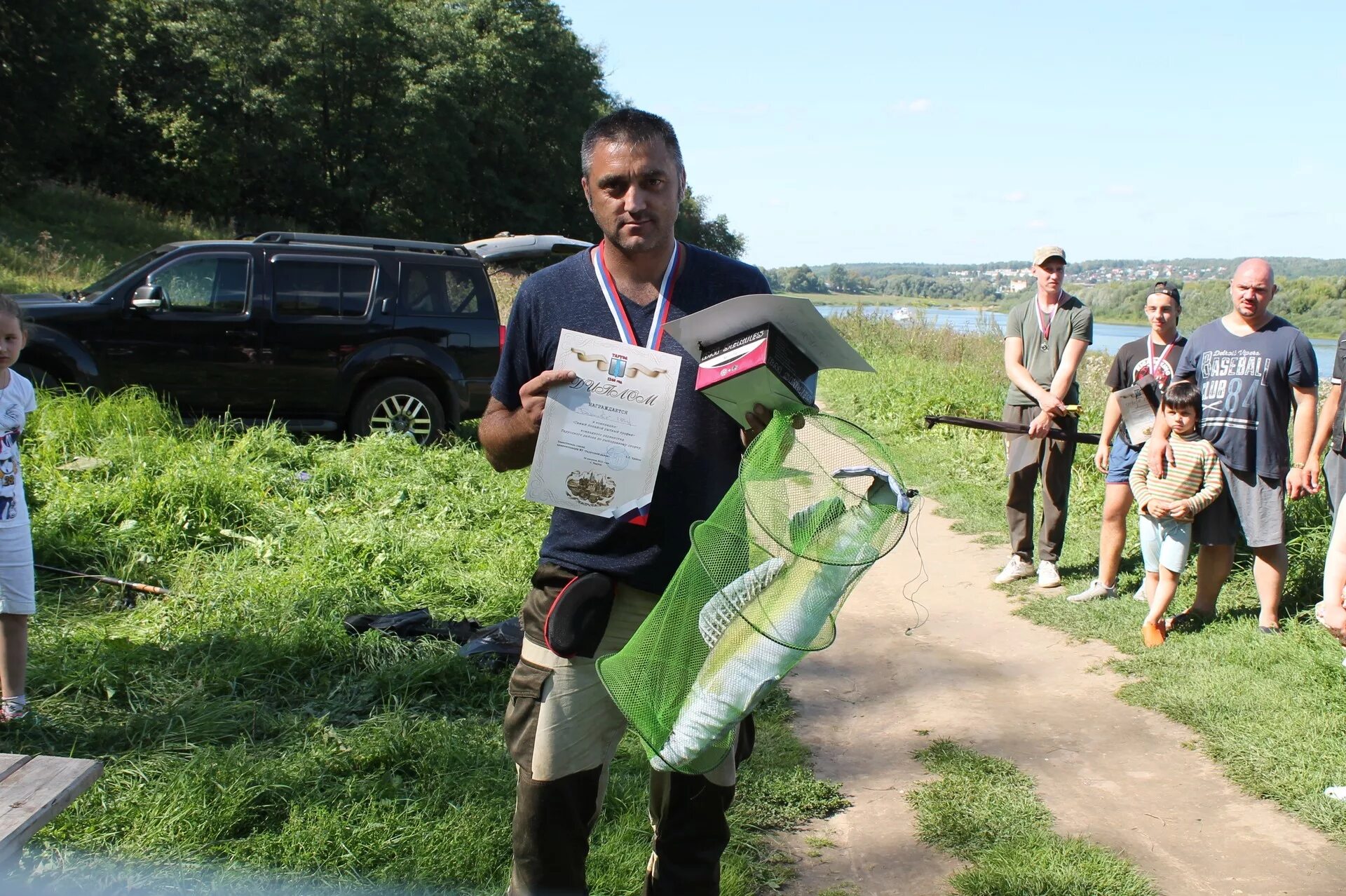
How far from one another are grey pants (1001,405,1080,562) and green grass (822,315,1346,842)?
0.32m

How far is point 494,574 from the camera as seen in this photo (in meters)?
6.32

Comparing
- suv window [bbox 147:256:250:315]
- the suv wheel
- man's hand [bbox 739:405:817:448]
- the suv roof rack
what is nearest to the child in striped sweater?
man's hand [bbox 739:405:817:448]

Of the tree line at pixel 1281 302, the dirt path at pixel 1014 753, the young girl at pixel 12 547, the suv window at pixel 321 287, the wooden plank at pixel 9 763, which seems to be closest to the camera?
the wooden plank at pixel 9 763

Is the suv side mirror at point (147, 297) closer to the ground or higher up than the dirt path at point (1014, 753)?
higher up

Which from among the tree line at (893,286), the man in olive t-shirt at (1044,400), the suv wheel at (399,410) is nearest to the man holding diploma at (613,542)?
the man in olive t-shirt at (1044,400)

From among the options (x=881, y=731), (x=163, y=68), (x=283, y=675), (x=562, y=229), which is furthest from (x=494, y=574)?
(x=562, y=229)

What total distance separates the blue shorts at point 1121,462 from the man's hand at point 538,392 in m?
5.15

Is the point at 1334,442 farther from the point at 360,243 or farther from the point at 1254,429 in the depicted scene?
the point at 360,243

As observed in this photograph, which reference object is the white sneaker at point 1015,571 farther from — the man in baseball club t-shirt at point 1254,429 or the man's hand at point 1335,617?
the man's hand at point 1335,617

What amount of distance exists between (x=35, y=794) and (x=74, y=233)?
1123 inches

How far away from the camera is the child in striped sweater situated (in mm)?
5980

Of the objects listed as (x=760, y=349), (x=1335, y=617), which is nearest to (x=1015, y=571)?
(x=1335, y=617)

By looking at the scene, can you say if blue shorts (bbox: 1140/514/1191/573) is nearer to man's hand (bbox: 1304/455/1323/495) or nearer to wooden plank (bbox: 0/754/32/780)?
man's hand (bbox: 1304/455/1323/495)

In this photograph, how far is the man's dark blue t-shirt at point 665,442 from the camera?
2.60 m
